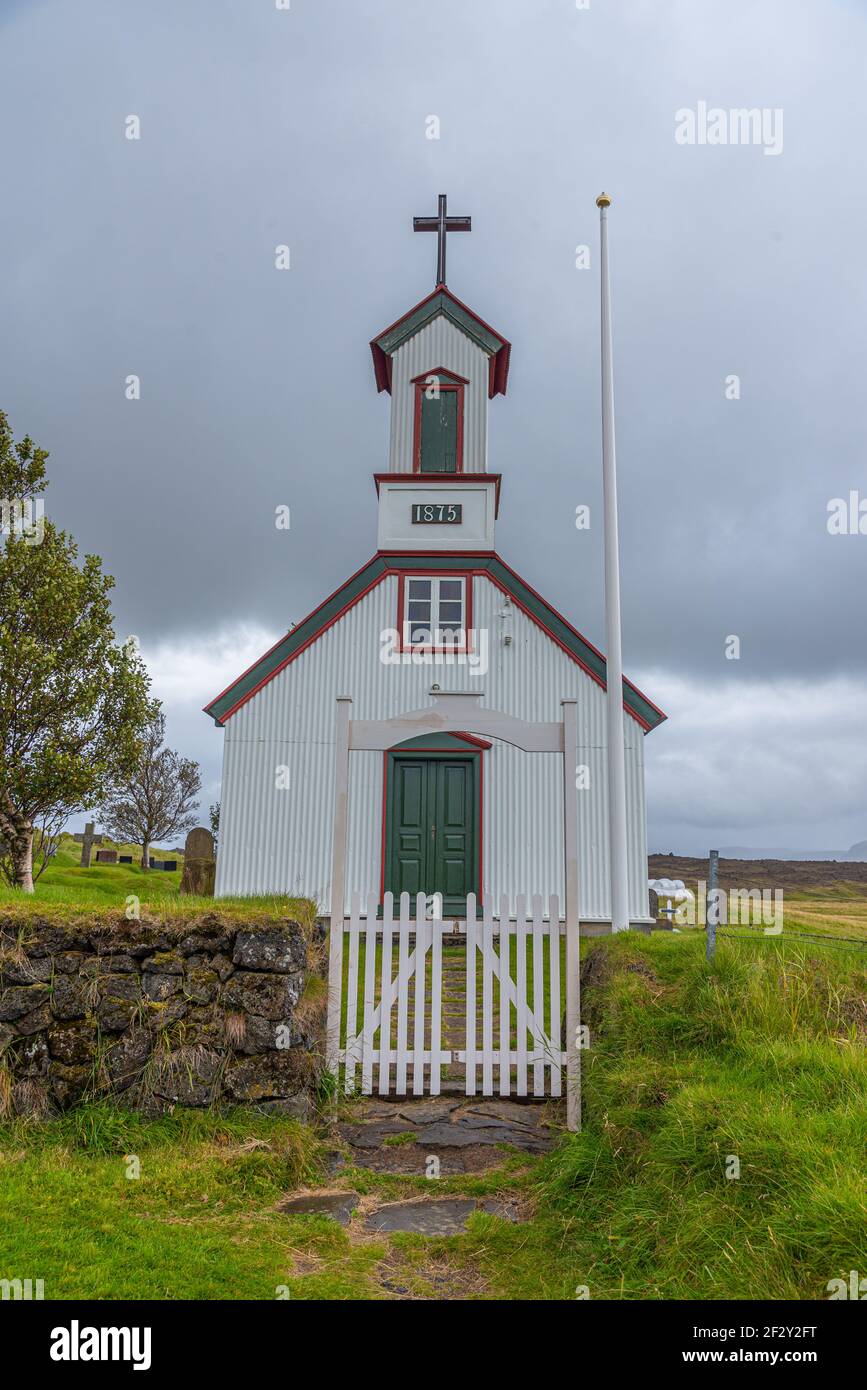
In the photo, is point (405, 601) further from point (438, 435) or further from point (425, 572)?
point (438, 435)

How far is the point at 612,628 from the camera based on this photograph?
11578mm

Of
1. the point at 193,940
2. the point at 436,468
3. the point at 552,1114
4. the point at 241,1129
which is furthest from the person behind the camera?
the point at 436,468

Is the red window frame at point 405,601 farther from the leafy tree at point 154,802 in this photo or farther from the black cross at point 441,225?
the leafy tree at point 154,802

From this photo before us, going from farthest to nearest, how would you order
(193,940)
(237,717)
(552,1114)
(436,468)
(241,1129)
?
(436,468)
(237,717)
(552,1114)
(193,940)
(241,1129)

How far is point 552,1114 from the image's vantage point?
684cm

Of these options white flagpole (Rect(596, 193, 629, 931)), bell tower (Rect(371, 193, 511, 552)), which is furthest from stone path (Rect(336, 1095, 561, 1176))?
bell tower (Rect(371, 193, 511, 552))

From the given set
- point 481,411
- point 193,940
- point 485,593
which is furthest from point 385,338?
point 193,940

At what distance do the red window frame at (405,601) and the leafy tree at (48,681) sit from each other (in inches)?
186

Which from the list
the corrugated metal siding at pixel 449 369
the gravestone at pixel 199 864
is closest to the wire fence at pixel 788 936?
the gravestone at pixel 199 864

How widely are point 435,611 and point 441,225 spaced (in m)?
8.79

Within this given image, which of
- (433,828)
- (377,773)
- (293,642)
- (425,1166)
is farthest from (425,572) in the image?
(425,1166)

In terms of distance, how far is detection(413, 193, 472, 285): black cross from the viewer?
61.4 ft
